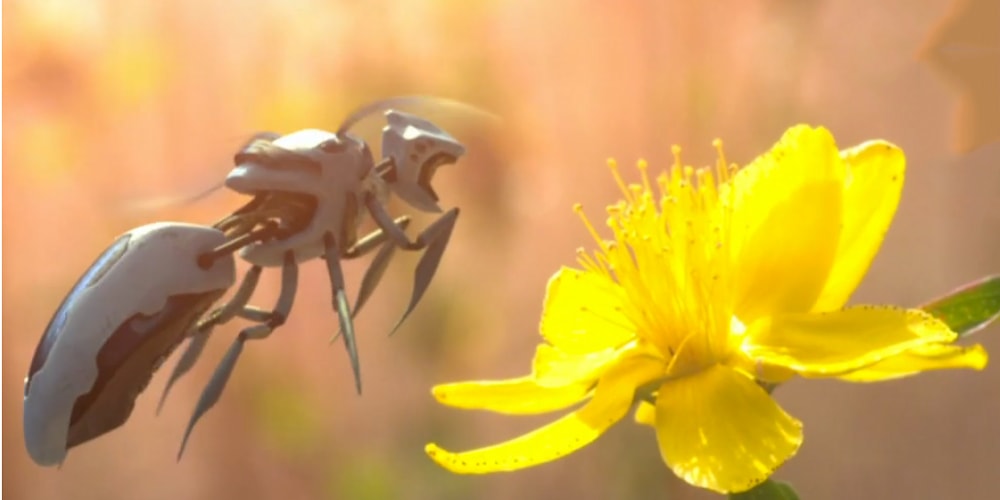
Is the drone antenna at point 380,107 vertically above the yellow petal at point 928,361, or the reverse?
the drone antenna at point 380,107

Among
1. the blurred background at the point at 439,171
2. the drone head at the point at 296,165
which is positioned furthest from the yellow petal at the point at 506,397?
the blurred background at the point at 439,171

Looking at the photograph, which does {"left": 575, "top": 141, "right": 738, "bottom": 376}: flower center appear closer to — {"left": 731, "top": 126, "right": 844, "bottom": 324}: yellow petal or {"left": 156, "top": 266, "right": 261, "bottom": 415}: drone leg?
{"left": 731, "top": 126, "right": 844, "bottom": 324}: yellow petal

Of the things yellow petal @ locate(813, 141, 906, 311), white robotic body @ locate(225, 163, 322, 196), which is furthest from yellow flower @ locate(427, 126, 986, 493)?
white robotic body @ locate(225, 163, 322, 196)

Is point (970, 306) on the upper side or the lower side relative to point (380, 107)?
lower

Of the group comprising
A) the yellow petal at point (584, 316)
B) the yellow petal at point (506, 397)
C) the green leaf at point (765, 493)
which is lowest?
the green leaf at point (765, 493)

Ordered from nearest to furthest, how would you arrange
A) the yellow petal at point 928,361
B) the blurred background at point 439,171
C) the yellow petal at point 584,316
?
the yellow petal at point 928,361 < the yellow petal at point 584,316 < the blurred background at point 439,171

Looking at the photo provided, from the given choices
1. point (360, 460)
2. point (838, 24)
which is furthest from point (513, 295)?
→ point (838, 24)

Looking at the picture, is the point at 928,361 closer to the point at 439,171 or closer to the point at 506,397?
the point at 506,397


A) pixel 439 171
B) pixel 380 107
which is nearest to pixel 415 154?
pixel 380 107

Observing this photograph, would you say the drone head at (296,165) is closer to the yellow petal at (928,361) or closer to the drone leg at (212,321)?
the drone leg at (212,321)
